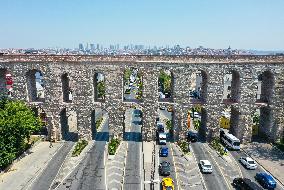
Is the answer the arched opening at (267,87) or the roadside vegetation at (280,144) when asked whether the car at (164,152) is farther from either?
the arched opening at (267,87)

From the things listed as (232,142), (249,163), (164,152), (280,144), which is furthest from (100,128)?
(280,144)

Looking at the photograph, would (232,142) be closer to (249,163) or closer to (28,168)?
(249,163)

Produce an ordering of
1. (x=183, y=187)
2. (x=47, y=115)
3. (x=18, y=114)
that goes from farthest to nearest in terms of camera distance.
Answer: (x=47, y=115) < (x=18, y=114) < (x=183, y=187)

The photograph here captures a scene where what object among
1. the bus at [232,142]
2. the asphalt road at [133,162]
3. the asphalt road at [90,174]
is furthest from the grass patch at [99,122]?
the bus at [232,142]

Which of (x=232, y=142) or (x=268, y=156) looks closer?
(x=268, y=156)

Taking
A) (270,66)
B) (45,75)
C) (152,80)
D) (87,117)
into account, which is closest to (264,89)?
(270,66)

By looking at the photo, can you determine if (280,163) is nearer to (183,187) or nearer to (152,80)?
(183,187)

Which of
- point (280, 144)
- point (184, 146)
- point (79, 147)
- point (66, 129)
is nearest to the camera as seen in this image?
point (79, 147)
